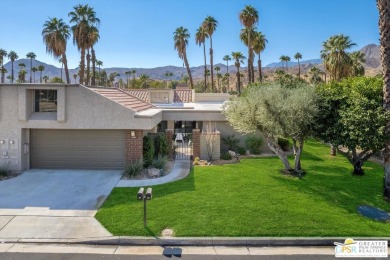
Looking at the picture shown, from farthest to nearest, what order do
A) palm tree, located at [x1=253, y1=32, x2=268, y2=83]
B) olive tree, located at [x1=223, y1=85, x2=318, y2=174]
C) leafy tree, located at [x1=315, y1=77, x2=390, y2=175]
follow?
palm tree, located at [x1=253, y1=32, x2=268, y2=83] → olive tree, located at [x1=223, y1=85, x2=318, y2=174] → leafy tree, located at [x1=315, y1=77, x2=390, y2=175]

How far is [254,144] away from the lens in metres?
18.8

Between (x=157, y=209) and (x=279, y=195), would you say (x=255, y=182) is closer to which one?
(x=279, y=195)

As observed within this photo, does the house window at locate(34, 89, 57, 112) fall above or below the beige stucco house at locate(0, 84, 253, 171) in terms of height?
above

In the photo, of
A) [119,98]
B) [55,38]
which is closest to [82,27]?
[55,38]

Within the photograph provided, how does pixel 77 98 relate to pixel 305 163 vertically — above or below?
above

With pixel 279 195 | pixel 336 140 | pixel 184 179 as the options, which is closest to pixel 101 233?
pixel 184 179

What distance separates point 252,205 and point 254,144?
9.30 metres

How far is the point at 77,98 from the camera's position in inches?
555

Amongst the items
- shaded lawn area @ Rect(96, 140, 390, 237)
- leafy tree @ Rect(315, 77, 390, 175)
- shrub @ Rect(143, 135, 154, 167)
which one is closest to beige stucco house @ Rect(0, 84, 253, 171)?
shrub @ Rect(143, 135, 154, 167)

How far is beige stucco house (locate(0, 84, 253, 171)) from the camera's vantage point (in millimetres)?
14008

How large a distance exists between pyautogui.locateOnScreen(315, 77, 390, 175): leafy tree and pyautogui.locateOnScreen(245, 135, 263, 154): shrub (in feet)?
18.1

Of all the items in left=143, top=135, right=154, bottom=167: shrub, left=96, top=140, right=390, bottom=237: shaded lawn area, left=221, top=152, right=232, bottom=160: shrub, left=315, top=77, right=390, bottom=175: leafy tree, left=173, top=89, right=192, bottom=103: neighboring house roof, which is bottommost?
left=96, top=140, right=390, bottom=237: shaded lawn area

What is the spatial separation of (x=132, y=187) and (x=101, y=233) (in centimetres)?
397

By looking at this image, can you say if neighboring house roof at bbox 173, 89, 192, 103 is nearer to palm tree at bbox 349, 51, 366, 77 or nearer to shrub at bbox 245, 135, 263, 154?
shrub at bbox 245, 135, 263, 154
